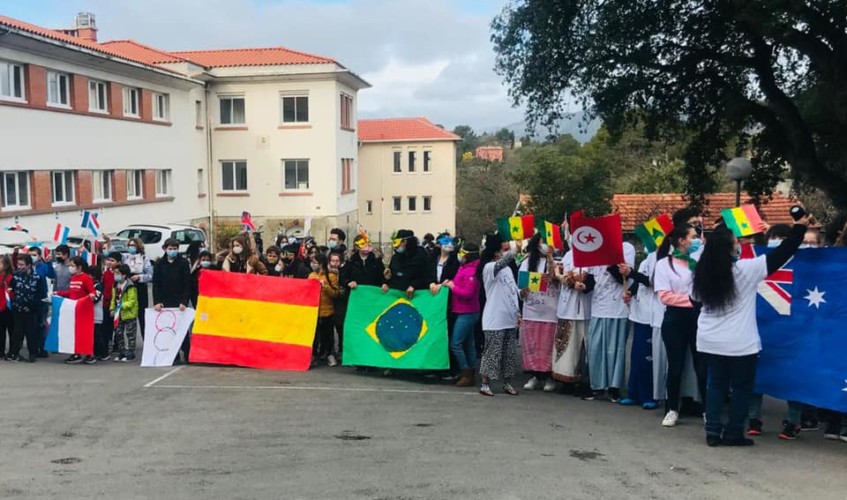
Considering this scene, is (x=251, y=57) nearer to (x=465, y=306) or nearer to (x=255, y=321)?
(x=255, y=321)

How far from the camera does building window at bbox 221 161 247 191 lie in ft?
128

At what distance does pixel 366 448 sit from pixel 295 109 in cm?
3390

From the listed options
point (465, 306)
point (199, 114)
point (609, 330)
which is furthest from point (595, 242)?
point (199, 114)

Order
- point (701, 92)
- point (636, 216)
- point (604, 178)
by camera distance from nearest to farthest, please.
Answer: point (701, 92) → point (636, 216) → point (604, 178)

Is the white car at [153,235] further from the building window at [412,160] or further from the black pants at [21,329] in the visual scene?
the building window at [412,160]

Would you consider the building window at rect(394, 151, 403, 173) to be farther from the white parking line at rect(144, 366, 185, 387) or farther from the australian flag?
the australian flag

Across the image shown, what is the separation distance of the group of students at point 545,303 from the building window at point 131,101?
68.4 ft

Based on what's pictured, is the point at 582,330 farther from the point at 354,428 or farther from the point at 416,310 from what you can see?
the point at 354,428

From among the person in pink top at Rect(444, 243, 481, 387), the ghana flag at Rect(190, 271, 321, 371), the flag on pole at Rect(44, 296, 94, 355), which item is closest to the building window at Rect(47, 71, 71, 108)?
the flag on pole at Rect(44, 296, 94, 355)

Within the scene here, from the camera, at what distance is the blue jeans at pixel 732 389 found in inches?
247

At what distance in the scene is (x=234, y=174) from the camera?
39156 millimetres

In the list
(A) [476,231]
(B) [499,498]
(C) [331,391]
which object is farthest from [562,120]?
(A) [476,231]

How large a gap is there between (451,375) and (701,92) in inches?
407

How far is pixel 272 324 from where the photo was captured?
1011 centimetres
